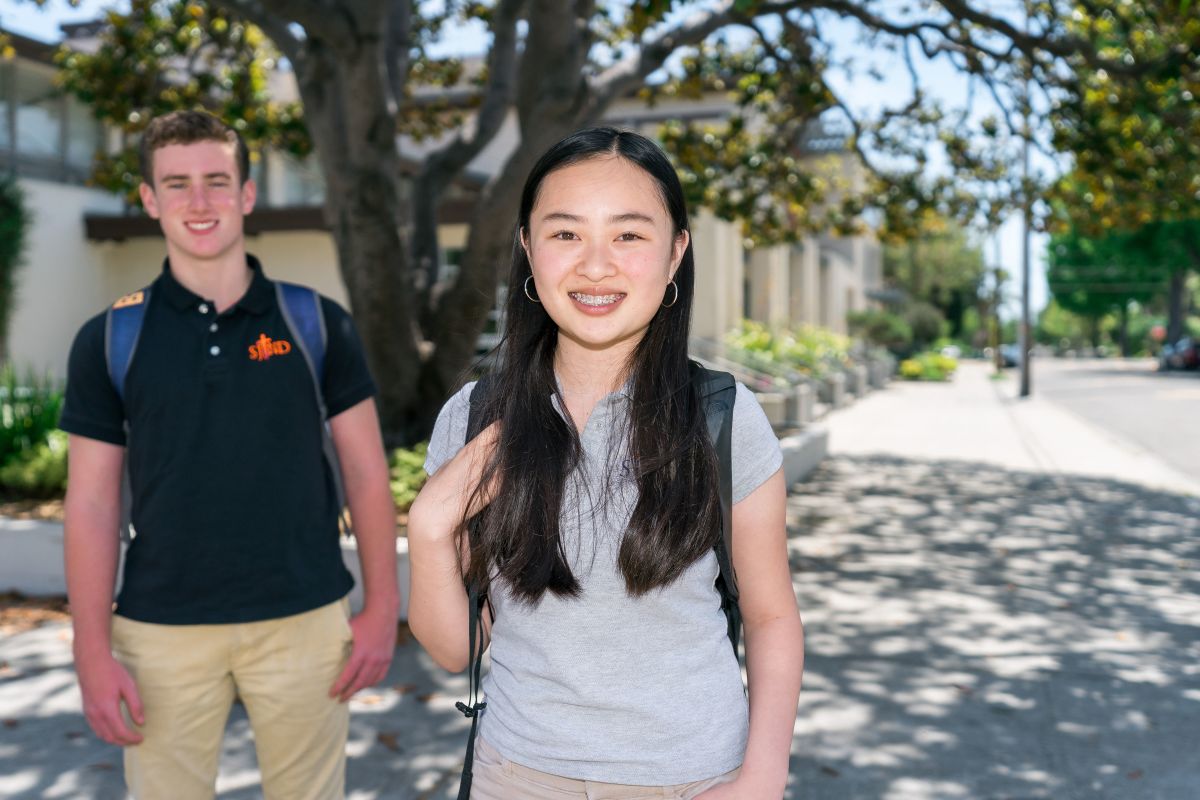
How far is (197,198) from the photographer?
2.63 metres

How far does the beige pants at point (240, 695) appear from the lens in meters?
2.57

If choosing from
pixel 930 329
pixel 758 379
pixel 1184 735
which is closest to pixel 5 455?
pixel 1184 735

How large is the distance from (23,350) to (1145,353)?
95.8 metres

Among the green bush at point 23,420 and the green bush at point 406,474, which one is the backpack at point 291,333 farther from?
the green bush at point 23,420

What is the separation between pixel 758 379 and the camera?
18531mm

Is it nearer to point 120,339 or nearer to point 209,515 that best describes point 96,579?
point 209,515

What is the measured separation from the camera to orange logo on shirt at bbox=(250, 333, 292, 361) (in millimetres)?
2594

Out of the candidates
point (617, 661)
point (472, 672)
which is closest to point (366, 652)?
point (472, 672)

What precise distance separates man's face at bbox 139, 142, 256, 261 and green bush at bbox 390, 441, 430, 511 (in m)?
4.98

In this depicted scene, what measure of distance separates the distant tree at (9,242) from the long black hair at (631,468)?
18517 millimetres

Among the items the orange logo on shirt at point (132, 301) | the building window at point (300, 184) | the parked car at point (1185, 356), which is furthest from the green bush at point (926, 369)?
the orange logo on shirt at point (132, 301)

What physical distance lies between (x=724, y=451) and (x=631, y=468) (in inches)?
6.0

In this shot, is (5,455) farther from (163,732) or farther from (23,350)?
(23,350)

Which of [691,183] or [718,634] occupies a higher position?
[691,183]
